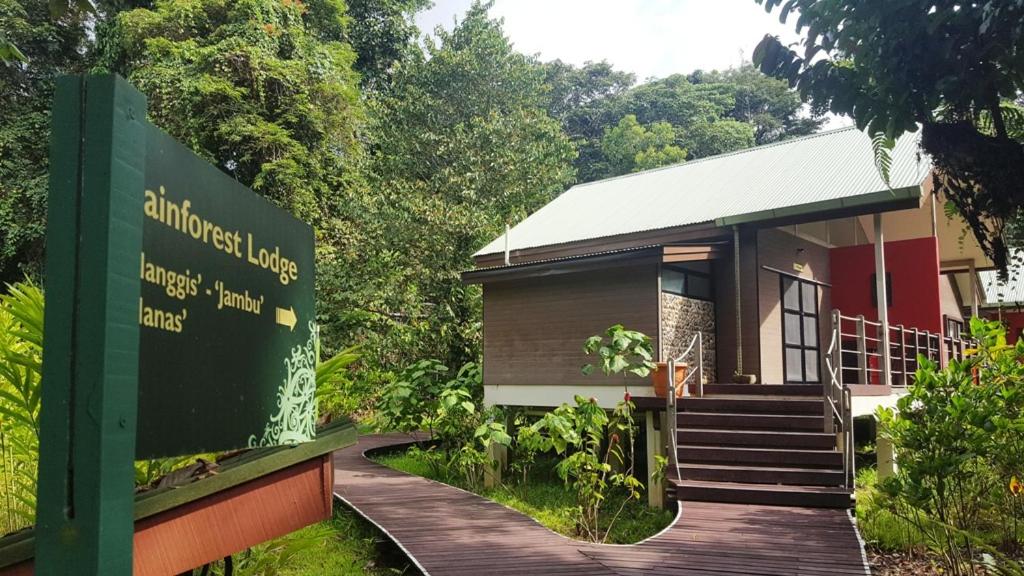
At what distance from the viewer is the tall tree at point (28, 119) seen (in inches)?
781

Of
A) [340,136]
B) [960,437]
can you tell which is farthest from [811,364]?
[340,136]

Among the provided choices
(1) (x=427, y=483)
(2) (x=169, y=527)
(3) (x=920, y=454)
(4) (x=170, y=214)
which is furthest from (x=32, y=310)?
(1) (x=427, y=483)

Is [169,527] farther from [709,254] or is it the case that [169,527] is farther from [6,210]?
[6,210]

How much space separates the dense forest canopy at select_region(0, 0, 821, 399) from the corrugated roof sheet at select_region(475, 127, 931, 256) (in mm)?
2005

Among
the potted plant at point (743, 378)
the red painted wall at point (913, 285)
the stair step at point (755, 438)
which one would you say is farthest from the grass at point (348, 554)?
the red painted wall at point (913, 285)

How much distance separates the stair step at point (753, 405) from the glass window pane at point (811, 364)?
350cm

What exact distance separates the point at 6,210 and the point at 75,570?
22496mm

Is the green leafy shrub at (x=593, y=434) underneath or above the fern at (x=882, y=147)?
underneath

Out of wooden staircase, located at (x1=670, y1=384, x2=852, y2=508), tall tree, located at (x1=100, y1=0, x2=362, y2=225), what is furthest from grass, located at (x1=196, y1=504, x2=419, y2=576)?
tall tree, located at (x1=100, y1=0, x2=362, y2=225)

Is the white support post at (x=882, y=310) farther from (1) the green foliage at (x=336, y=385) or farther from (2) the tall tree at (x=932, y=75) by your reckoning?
(1) the green foliage at (x=336, y=385)

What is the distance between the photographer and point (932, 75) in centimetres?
358

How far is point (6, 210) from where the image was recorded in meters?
19.8

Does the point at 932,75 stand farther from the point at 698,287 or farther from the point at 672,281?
the point at 698,287

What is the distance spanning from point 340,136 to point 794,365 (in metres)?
14.4
